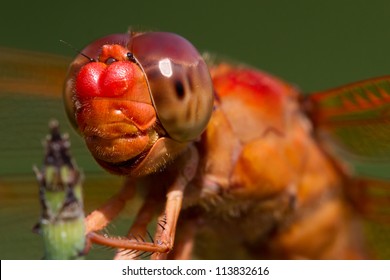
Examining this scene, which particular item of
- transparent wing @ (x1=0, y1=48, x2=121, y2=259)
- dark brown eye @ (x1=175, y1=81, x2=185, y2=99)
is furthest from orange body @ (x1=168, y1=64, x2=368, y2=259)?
transparent wing @ (x1=0, y1=48, x2=121, y2=259)

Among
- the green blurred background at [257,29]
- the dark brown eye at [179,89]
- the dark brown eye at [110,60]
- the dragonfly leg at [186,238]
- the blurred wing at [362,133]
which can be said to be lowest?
the dragonfly leg at [186,238]

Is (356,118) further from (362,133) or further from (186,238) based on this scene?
(186,238)

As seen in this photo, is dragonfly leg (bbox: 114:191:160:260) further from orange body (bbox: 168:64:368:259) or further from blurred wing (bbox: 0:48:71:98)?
blurred wing (bbox: 0:48:71:98)

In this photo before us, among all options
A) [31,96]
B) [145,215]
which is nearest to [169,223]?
[145,215]

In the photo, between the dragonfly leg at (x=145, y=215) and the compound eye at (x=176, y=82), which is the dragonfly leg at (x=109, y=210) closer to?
the dragonfly leg at (x=145, y=215)

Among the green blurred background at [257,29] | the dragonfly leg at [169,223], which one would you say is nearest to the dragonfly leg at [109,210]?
the dragonfly leg at [169,223]
